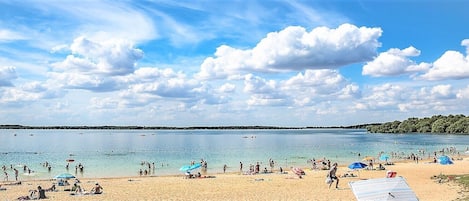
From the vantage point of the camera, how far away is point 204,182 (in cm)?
3388

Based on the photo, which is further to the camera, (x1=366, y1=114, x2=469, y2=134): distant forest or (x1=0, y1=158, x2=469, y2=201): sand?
(x1=366, y1=114, x2=469, y2=134): distant forest

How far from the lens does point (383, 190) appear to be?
12.9 metres

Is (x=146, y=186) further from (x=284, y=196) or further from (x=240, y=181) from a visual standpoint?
(x=284, y=196)

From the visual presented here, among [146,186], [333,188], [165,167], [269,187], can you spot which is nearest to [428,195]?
[333,188]

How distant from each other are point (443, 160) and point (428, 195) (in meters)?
21.1

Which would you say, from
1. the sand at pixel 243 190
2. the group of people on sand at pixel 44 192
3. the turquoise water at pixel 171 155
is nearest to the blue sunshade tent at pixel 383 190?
the sand at pixel 243 190

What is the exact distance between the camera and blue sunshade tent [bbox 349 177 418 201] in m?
12.9

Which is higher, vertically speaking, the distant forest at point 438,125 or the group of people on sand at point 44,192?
A: the distant forest at point 438,125

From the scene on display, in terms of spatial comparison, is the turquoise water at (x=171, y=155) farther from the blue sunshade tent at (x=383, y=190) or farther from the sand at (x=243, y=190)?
the blue sunshade tent at (x=383, y=190)

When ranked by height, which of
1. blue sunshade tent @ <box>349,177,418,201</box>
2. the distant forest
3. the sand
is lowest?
the sand

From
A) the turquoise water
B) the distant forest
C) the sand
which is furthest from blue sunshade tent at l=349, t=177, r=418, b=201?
the distant forest

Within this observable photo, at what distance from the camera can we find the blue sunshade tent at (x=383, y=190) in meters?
12.9

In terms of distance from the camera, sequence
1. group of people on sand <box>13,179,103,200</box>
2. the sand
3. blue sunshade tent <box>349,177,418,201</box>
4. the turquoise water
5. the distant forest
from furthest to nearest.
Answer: the distant forest → the turquoise water → group of people on sand <box>13,179,103,200</box> → the sand → blue sunshade tent <box>349,177,418,201</box>

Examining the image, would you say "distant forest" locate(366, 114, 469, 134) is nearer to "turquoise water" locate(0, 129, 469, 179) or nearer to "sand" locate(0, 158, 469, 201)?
"turquoise water" locate(0, 129, 469, 179)
